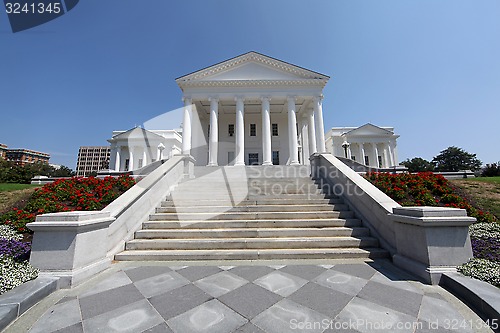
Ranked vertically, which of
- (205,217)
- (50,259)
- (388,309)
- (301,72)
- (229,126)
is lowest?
(388,309)

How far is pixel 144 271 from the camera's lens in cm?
410

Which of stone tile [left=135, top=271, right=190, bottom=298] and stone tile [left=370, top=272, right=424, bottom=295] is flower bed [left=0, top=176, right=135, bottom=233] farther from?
stone tile [left=370, top=272, right=424, bottom=295]

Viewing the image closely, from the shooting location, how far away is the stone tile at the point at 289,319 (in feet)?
8.00

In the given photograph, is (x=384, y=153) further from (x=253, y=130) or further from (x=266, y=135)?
(x=266, y=135)

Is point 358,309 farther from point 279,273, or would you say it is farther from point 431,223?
point 431,223

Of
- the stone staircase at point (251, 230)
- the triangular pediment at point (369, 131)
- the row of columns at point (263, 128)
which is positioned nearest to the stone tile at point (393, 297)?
the stone staircase at point (251, 230)

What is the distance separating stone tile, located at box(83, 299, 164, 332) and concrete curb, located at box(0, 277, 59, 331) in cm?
94

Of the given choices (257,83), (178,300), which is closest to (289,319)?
(178,300)

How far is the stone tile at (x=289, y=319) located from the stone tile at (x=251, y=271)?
96 cm

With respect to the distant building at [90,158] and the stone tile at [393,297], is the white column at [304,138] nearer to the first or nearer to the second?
the stone tile at [393,297]

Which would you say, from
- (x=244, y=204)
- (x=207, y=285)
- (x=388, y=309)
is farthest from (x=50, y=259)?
(x=388, y=309)

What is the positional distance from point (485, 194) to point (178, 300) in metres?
12.4

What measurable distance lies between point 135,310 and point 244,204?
460cm

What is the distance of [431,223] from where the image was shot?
365cm
